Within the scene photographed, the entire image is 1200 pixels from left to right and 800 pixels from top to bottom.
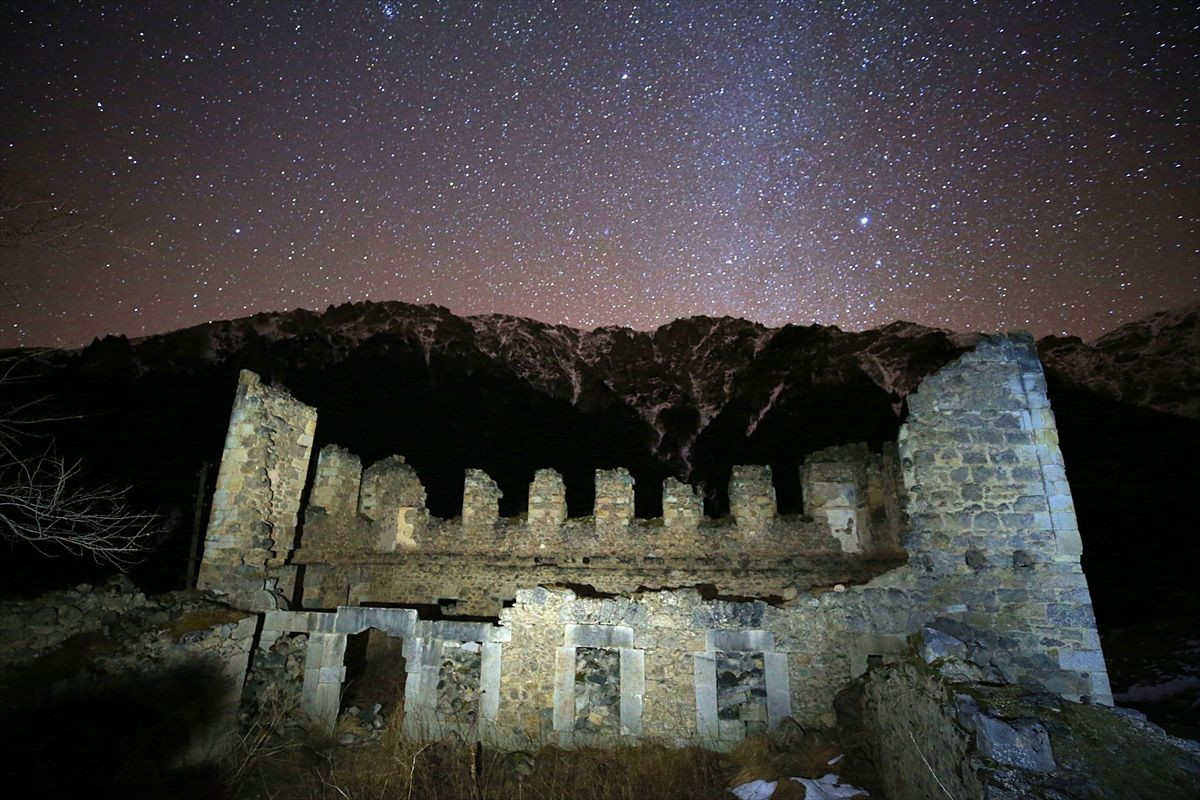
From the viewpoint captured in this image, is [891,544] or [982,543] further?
[891,544]

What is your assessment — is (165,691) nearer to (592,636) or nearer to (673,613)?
(592,636)

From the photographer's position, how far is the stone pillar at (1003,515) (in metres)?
7.50

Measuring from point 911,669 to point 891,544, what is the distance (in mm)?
10045

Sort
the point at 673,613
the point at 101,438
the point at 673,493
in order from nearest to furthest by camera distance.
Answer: the point at 673,613 → the point at 673,493 → the point at 101,438

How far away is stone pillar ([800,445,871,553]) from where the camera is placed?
1634 centimetres

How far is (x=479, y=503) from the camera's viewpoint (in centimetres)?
1795

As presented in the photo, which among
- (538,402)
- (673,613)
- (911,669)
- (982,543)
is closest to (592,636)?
(673,613)

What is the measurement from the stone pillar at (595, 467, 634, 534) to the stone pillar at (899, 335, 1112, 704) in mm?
9252

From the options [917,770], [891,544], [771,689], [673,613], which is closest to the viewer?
[917,770]

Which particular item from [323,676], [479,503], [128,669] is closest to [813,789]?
[323,676]

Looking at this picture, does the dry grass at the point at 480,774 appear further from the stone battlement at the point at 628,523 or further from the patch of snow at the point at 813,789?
the stone battlement at the point at 628,523

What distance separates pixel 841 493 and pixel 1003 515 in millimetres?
9066

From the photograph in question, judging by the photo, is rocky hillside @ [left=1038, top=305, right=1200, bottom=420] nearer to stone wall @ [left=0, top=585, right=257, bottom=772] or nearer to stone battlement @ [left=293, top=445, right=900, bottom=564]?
stone battlement @ [left=293, top=445, right=900, bottom=564]

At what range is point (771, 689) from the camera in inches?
336
